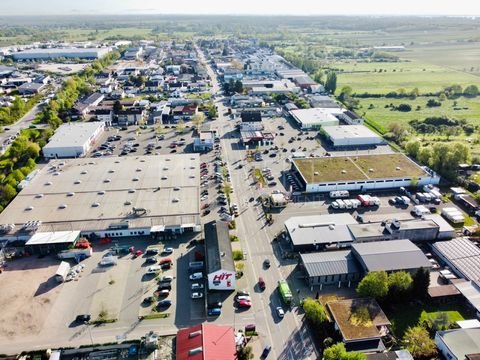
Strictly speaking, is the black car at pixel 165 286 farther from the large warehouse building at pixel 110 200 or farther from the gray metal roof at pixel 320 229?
the gray metal roof at pixel 320 229

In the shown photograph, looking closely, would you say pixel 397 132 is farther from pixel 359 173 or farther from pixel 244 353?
pixel 244 353

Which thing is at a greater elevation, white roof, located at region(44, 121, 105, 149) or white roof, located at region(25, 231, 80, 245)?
white roof, located at region(44, 121, 105, 149)

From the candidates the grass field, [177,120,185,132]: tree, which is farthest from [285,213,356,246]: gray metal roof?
the grass field

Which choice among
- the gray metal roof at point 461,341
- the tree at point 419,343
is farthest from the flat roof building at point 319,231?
the gray metal roof at point 461,341

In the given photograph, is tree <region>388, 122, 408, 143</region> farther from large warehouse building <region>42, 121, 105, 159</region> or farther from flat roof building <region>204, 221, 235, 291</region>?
large warehouse building <region>42, 121, 105, 159</region>

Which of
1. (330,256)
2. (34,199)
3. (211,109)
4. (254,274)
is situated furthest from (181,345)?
(211,109)

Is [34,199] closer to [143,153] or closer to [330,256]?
[143,153]

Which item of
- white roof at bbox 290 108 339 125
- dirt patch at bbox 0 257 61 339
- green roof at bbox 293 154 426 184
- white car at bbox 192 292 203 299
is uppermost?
white roof at bbox 290 108 339 125

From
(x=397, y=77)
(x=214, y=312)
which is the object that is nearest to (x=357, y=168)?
(x=214, y=312)
